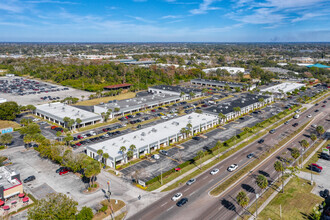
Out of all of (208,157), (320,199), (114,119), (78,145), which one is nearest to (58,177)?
(78,145)

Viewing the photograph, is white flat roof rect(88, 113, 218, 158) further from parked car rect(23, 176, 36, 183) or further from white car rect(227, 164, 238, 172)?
white car rect(227, 164, 238, 172)

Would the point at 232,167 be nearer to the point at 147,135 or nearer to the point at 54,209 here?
the point at 147,135

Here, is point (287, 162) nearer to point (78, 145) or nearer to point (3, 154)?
point (78, 145)

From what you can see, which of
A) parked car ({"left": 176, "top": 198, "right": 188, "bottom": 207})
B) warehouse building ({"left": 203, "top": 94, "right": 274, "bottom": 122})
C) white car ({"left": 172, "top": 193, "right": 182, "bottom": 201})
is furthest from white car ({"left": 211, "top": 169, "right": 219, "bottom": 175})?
warehouse building ({"left": 203, "top": 94, "right": 274, "bottom": 122})

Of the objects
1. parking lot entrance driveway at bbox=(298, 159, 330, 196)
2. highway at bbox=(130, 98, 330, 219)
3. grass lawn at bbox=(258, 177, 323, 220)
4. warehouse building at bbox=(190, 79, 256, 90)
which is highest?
warehouse building at bbox=(190, 79, 256, 90)

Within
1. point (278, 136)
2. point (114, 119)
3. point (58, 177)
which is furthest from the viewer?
point (114, 119)

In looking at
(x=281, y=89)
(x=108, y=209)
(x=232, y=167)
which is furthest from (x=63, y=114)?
(x=281, y=89)
